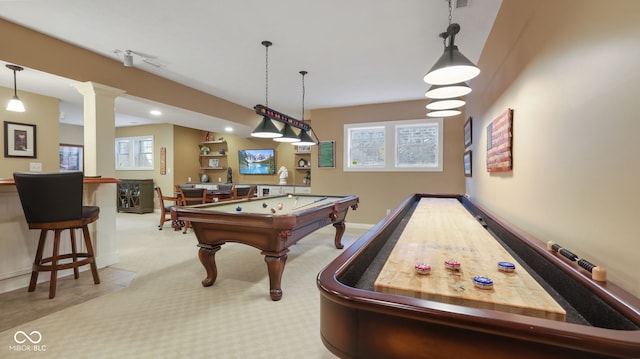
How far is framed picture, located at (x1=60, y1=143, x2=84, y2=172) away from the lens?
7.30m

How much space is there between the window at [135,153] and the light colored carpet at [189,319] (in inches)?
213

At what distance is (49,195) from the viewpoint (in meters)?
2.40

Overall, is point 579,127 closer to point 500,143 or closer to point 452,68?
point 452,68

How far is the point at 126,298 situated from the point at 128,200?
20.9 ft

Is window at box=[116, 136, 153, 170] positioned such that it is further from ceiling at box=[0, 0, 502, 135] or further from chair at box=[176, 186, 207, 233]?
→ chair at box=[176, 186, 207, 233]

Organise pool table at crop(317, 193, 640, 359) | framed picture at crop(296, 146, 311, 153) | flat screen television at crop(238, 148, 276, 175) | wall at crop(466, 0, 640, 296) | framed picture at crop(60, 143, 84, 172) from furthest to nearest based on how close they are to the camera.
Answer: flat screen television at crop(238, 148, 276, 175)
framed picture at crop(60, 143, 84, 172)
framed picture at crop(296, 146, 311, 153)
wall at crop(466, 0, 640, 296)
pool table at crop(317, 193, 640, 359)

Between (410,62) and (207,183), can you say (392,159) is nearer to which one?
(410,62)

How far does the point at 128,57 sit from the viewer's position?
11.0 ft

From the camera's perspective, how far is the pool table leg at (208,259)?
272 centimetres

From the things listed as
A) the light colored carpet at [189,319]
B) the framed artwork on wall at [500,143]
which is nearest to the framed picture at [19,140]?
the light colored carpet at [189,319]

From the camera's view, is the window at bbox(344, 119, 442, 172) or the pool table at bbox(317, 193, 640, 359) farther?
the window at bbox(344, 119, 442, 172)

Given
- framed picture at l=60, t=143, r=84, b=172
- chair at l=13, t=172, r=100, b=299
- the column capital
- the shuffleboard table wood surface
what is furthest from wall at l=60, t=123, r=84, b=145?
the shuffleboard table wood surface

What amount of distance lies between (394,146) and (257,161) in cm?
398

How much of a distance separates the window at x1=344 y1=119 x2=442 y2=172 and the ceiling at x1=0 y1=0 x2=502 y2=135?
111 cm
